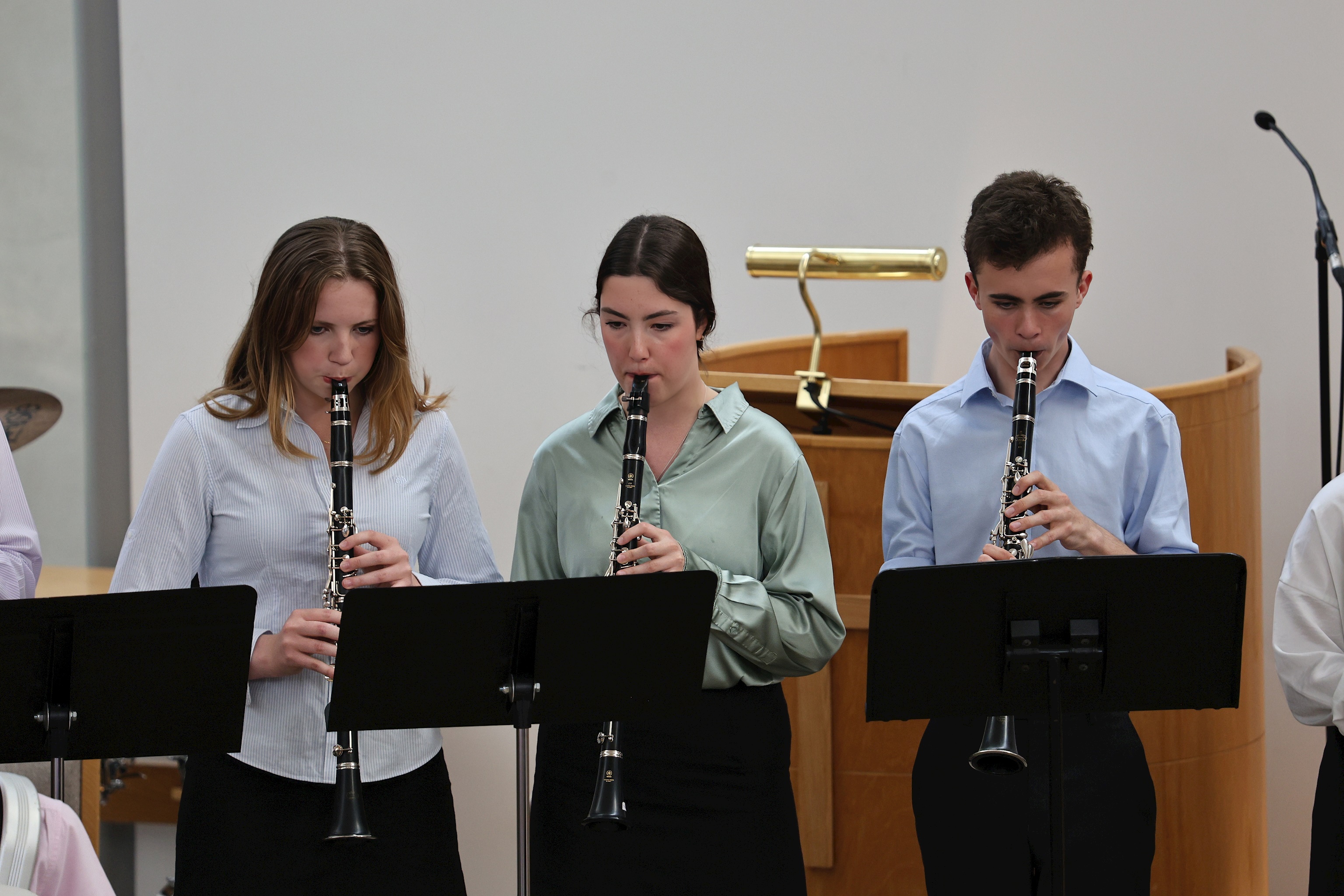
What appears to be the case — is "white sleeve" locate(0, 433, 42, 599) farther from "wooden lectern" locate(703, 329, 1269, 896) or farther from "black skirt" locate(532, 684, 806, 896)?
"wooden lectern" locate(703, 329, 1269, 896)

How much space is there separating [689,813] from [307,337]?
91 centimetres

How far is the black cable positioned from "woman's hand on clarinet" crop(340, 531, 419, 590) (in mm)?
964

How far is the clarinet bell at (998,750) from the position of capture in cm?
181

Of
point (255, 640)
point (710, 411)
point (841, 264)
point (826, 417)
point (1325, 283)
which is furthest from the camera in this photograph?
point (1325, 283)

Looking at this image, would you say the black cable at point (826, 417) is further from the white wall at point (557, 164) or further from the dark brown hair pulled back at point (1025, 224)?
the white wall at point (557, 164)

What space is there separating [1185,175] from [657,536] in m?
2.73

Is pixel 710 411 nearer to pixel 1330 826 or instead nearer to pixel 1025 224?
pixel 1025 224

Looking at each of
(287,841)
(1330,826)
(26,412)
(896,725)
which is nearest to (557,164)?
(26,412)

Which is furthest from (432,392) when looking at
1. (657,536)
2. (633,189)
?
(657,536)

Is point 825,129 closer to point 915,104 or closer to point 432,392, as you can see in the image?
point 915,104

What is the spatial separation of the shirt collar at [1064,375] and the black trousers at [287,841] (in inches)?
42.0

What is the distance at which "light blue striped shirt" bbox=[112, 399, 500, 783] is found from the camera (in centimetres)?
185

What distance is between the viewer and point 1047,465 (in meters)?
2.02

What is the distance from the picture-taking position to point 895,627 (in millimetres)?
1710
